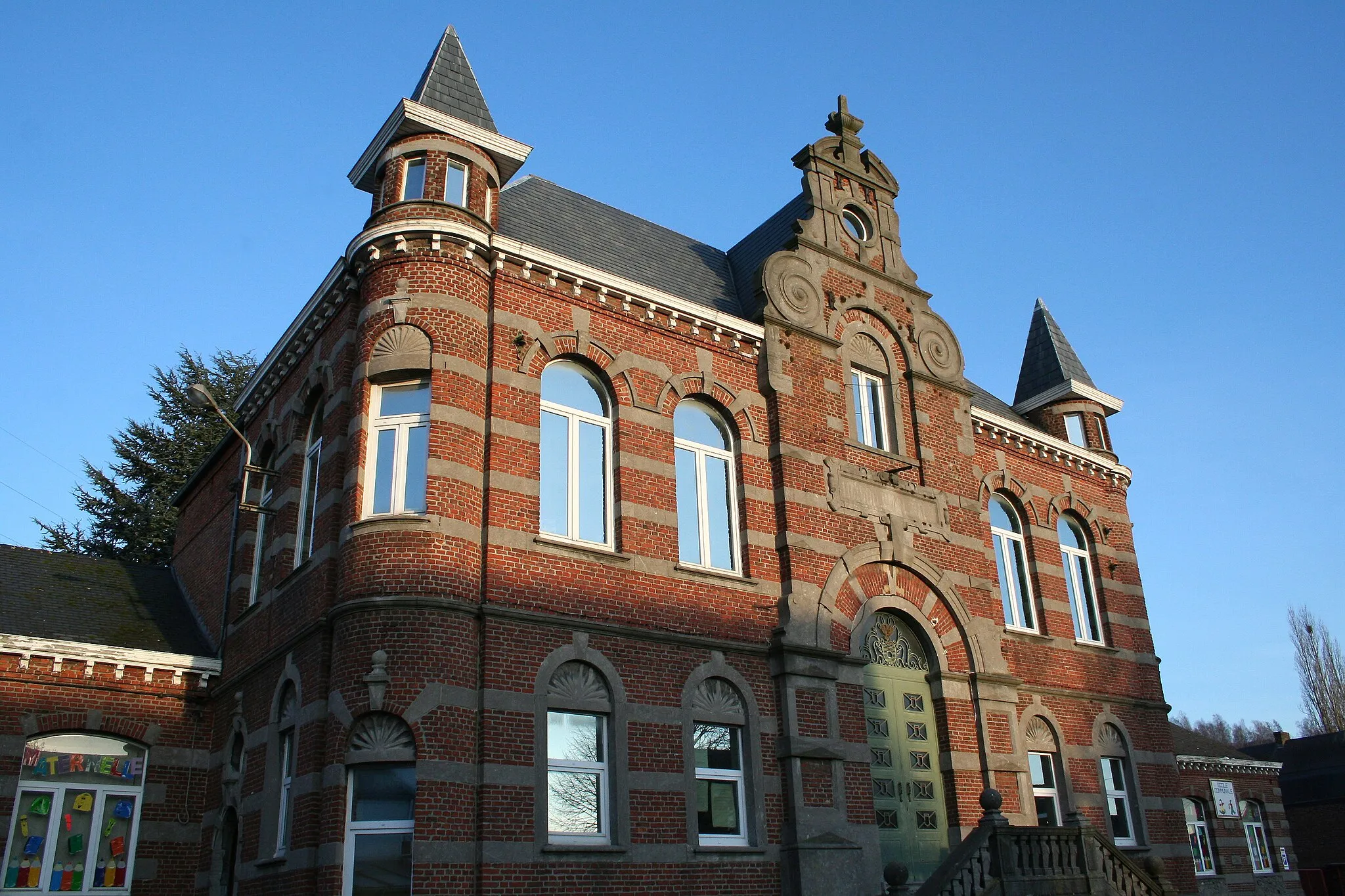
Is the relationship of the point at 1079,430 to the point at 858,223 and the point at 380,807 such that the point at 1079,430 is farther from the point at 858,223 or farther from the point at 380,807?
the point at 380,807

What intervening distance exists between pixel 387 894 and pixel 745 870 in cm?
481

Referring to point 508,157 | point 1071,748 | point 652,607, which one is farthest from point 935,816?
point 508,157

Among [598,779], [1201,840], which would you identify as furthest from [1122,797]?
[598,779]

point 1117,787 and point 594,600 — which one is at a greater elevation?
point 594,600

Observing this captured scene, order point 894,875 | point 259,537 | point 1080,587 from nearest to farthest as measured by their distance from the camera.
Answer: point 894,875 < point 259,537 < point 1080,587

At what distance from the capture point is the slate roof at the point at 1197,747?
28.9 meters

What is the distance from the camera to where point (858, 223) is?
2128cm

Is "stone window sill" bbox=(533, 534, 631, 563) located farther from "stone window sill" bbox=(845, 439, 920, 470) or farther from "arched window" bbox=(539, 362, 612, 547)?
"stone window sill" bbox=(845, 439, 920, 470)

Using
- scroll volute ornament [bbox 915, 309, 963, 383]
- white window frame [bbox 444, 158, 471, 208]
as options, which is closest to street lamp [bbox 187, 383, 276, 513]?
white window frame [bbox 444, 158, 471, 208]

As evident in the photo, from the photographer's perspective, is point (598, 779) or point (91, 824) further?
point (91, 824)

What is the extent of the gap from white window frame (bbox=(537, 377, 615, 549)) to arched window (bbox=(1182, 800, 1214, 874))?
1896 cm

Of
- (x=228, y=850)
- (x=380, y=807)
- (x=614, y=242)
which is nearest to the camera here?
(x=380, y=807)

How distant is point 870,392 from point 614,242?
5.28 metres

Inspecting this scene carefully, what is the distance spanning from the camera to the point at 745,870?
14680mm
